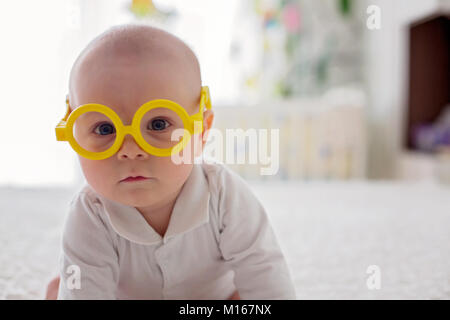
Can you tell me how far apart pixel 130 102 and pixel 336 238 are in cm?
71

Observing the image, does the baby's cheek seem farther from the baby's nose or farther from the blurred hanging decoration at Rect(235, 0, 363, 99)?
the blurred hanging decoration at Rect(235, 0, 363, 99)

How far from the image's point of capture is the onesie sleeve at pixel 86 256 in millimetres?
549

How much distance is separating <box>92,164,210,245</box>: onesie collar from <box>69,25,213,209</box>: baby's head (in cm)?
7

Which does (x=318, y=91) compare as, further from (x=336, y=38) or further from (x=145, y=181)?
(x=145, y=181)

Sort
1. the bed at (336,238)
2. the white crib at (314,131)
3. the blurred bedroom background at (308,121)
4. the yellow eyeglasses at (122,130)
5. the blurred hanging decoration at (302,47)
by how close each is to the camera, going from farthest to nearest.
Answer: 1. the blurred hanging decoration at (302,47)
2. the white crib at (314,131)
3. the blurred bedroom background at (308,121)
4. the bed at (336,238)
5. the yellow eyeglasses at (122,130)

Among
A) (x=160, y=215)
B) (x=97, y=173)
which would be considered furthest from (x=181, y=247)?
(x=97, y=173)

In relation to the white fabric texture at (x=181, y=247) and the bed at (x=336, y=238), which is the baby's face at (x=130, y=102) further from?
the bed at (x=336, y=238)

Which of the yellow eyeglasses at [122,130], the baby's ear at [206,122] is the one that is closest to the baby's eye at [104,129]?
the yellow eyeglasses at [122,130]

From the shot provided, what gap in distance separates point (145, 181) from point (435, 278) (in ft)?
1.74

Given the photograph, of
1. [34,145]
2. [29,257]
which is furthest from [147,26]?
[34,145]

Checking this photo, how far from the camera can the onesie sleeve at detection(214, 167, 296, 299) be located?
581 millimetres

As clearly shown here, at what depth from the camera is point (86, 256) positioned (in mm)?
560

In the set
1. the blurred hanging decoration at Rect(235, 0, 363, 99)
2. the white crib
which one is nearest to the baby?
the white crib

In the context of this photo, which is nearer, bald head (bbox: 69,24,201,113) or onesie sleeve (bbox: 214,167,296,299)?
bald head (bbox: 69,24,201,113)
